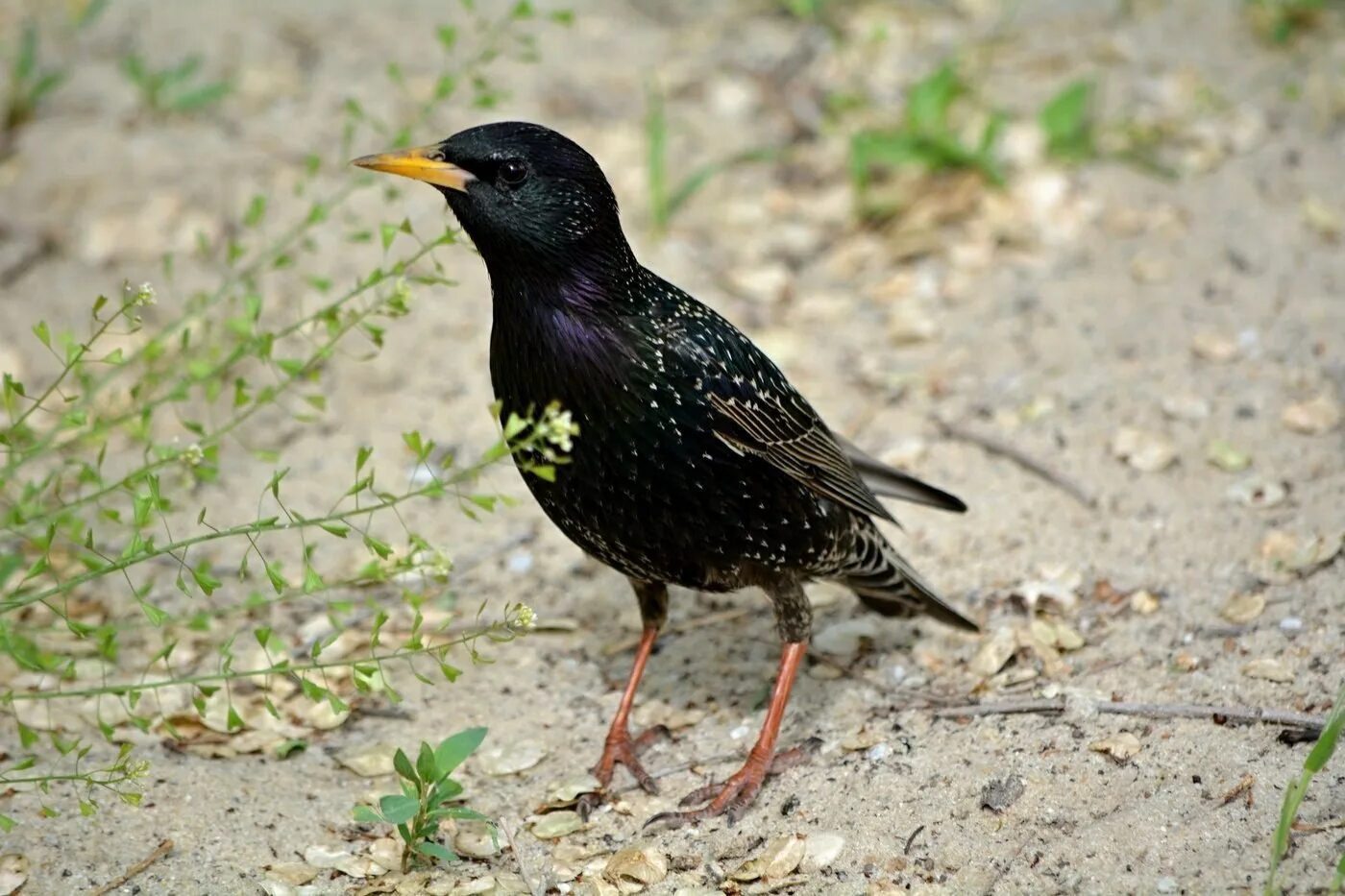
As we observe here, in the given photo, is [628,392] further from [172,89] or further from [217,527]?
[172,89]

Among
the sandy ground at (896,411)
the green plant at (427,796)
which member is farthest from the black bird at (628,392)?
the green plant at (427,796)

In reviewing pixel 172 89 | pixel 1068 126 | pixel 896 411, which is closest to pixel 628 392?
pixel 896 411

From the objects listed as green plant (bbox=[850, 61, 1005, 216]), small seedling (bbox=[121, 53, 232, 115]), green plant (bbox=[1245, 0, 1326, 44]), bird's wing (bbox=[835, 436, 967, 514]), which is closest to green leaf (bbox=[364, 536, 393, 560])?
bird's wing (bbox=[835, 436, 967, 514])

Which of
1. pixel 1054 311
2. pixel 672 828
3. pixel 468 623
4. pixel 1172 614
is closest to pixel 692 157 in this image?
pixel 1054 311

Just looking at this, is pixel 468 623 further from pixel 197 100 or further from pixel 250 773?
pixel 197 100

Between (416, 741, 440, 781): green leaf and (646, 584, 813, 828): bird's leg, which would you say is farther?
(646, 584, 813, 828): bird's leg

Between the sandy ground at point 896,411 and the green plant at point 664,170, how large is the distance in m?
0.10

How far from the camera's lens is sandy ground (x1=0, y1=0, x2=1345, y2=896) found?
11.7ft

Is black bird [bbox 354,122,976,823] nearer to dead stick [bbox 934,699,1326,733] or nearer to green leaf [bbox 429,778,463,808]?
dead stick [bbox 934,699,1326,733]

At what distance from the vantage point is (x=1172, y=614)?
4.30 metres

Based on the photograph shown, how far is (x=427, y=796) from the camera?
3438 mm

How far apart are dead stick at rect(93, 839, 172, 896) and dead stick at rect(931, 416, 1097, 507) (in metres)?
2.92

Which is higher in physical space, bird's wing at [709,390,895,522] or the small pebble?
bird's wing at [709,390,895,522]

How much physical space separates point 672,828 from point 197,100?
4.12 metres
